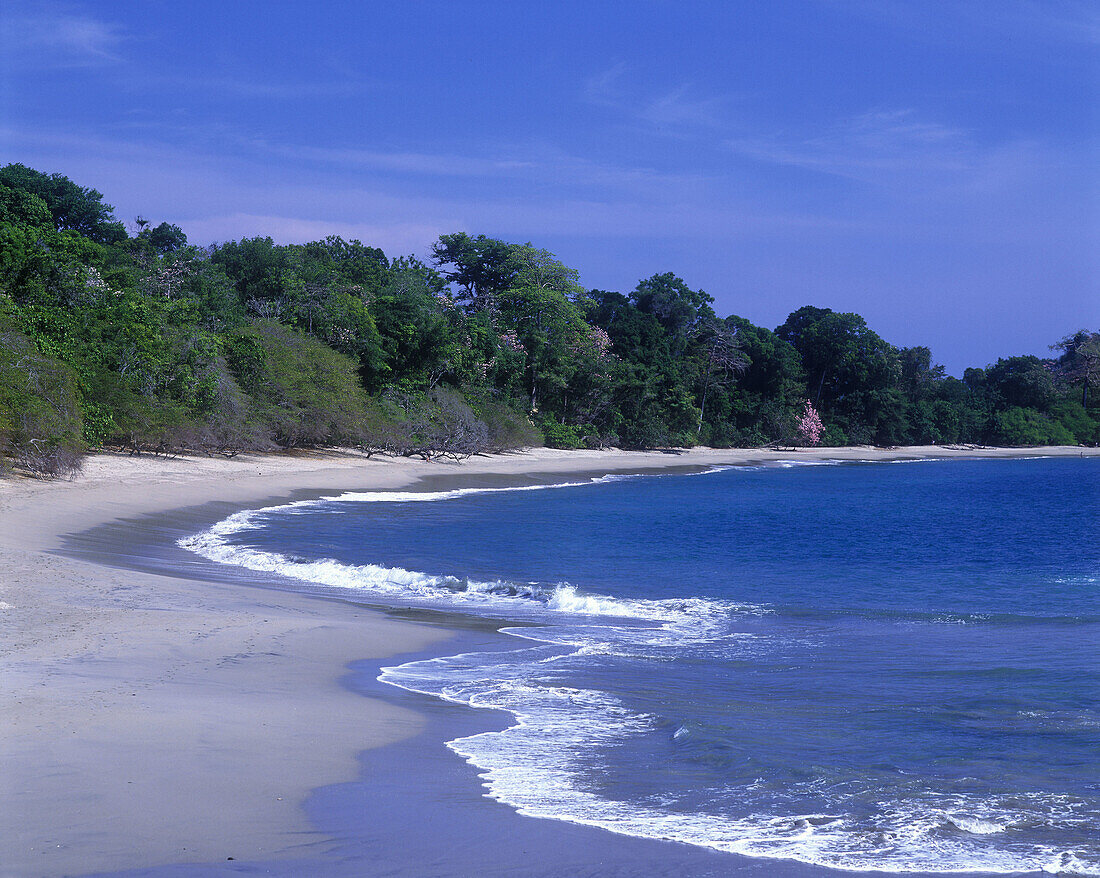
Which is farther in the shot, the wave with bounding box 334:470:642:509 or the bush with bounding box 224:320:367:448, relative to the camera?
the bush with bounding box 224:320:367:448

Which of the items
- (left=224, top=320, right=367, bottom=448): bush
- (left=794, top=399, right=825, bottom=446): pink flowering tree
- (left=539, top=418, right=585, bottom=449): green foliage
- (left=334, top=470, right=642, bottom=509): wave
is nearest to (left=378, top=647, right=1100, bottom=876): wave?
(left=334, top=470, right=642, bottom=509): wave

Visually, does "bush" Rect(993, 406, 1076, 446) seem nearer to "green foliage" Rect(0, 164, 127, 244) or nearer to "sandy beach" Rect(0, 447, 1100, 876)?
"green foliage" Rect(0, 164, 127, 244)

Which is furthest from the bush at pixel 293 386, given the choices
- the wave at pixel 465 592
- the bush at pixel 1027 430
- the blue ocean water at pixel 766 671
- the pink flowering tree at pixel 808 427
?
the bush at pixel 1027 430

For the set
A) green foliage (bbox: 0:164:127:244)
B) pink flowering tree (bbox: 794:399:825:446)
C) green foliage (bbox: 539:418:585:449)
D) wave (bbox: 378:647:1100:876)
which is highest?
green foliage (bbox: 0:164:127:244)

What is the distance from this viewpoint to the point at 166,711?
6.33 meters

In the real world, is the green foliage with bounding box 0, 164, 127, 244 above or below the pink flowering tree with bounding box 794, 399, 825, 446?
above

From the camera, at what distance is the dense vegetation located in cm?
2658

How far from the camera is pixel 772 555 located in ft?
64.4

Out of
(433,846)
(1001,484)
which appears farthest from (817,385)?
(433,846)

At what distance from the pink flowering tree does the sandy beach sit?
207ft

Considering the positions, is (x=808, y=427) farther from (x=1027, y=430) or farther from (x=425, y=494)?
(x=425, y=494)

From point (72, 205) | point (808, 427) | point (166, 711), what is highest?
point (72, 205)

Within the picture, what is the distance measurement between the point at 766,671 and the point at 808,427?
6585cm

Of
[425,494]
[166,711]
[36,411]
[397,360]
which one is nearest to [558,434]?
[397,360]
